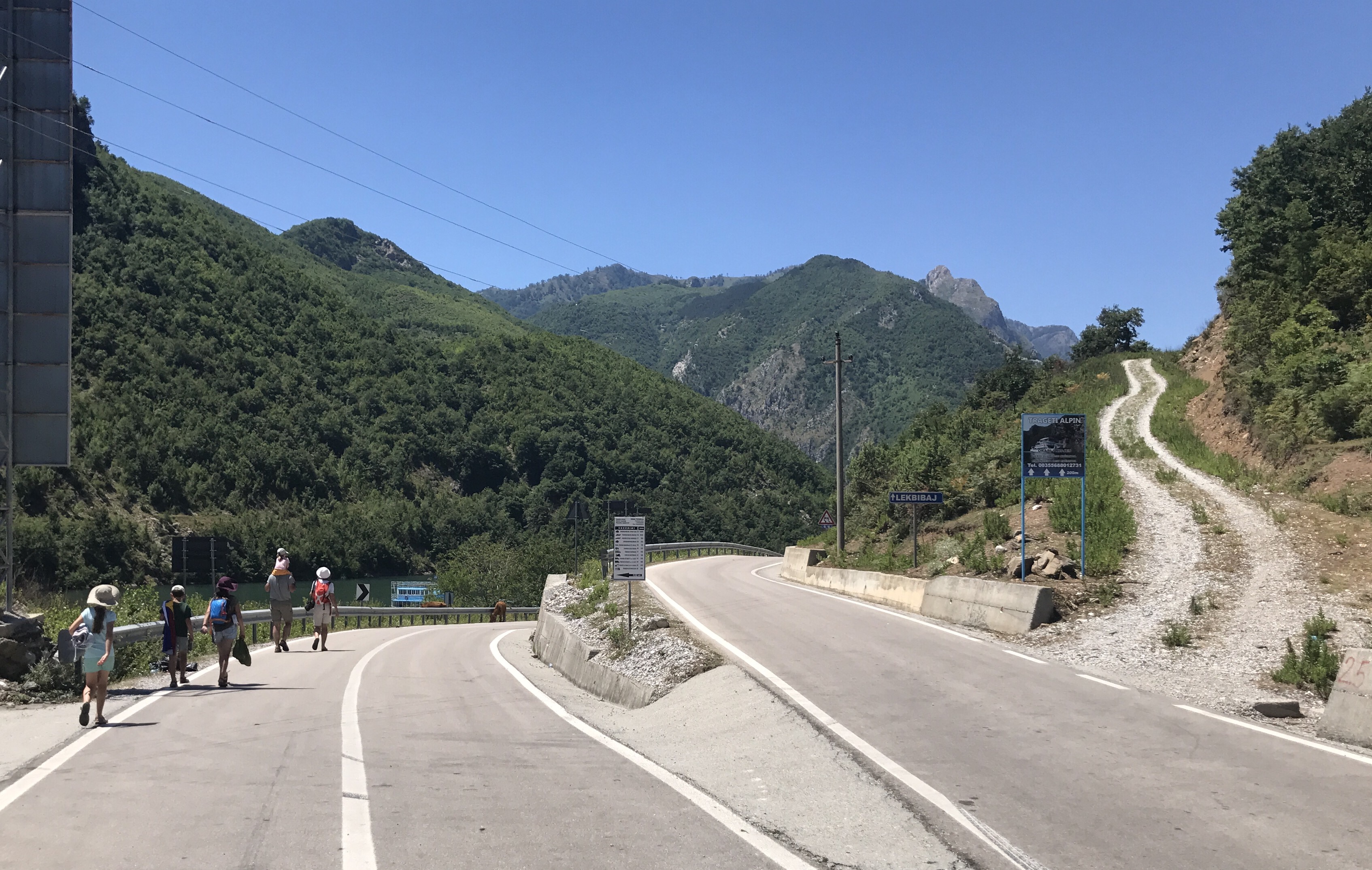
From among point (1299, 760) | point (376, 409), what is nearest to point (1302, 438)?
point (1299, 760)

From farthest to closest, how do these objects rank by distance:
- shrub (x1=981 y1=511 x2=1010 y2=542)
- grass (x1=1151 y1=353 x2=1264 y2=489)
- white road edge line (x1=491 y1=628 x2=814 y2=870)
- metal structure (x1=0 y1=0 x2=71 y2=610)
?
1. grass (x1=1151 y1=353 x2=1264 y2=489)
2. shrub (x1=981 y1=511 x2=1010 y2=542)
3. metal structure (x1=0 y1=0 x2=71 y2=610)
4. white road edge line (x1=491 y1=628 x2=814 y2=870)

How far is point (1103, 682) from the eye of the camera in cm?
1295

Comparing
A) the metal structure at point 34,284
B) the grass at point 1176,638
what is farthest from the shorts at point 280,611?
the grass at point 1176,638

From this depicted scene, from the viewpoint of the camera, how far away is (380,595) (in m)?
90.8

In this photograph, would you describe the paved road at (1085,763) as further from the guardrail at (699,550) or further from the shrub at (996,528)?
the guardrail at (699,550)

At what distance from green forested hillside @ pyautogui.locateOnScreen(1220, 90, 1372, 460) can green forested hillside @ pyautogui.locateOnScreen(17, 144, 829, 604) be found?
197 feet

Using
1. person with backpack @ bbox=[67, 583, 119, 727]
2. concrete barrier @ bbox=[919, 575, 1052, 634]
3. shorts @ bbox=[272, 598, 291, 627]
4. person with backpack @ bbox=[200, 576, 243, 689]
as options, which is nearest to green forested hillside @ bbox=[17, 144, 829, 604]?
shorts @ bbox=[272, 598, 291, 627]

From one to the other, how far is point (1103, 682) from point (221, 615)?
1200cm

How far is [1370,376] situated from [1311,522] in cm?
717

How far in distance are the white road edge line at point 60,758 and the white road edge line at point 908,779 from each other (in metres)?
6.48

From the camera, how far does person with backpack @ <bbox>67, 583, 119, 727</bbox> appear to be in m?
10.9

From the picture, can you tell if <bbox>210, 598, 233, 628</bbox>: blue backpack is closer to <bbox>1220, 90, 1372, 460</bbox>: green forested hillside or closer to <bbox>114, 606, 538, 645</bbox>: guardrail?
<bbox>114, 606, 538, 645</bbox>: guardrail

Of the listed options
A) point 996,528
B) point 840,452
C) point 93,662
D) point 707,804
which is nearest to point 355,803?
point 707,804

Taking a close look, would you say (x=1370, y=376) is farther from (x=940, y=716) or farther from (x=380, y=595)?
(x=380, y=595)
